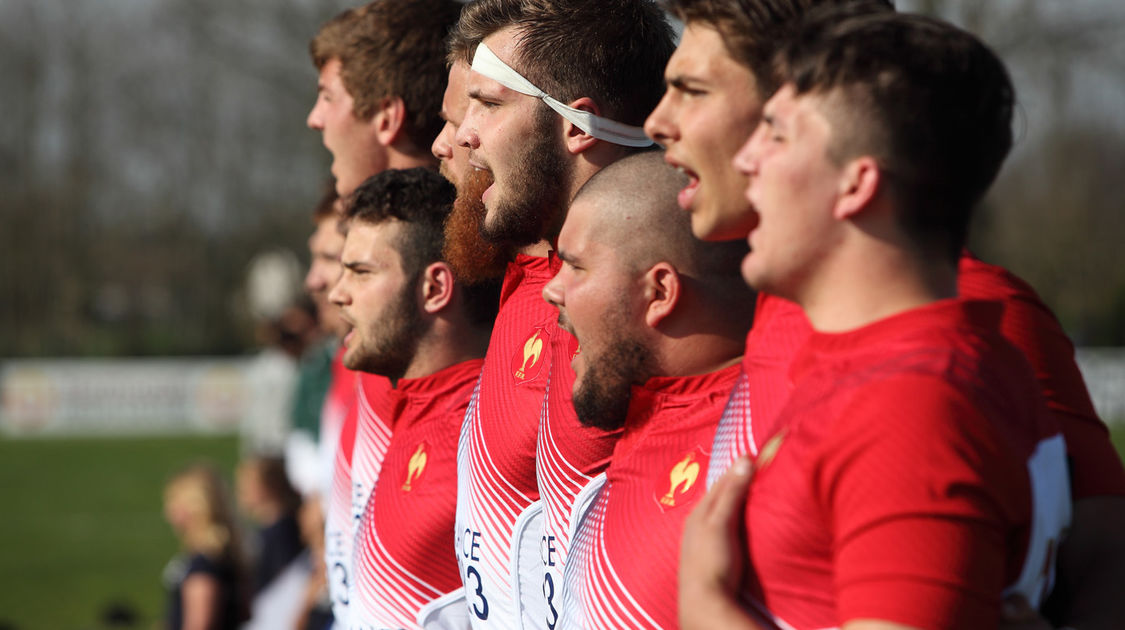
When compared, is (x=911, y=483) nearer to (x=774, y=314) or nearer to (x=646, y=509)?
(x=774, y=314)

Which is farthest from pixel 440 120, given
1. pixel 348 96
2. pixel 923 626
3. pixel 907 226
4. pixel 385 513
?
pixel 923 626

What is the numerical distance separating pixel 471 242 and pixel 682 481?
128 cm

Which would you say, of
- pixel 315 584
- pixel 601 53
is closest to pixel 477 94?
pixel 601 53

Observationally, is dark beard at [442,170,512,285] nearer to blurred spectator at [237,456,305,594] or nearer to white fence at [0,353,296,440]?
blurred spectator at [237,456,305,594]

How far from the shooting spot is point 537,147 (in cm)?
316

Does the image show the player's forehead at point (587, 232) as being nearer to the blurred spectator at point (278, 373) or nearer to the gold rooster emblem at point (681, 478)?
the gold rooster emblem at point (681, 478)

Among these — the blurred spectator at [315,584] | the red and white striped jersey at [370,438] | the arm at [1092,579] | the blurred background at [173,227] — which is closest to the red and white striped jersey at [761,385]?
the arm at [1092,579]

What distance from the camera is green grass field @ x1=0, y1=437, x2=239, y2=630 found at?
1216 centimetres

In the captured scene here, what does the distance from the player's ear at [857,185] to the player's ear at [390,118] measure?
9.39 ft

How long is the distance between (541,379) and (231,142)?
124 ft

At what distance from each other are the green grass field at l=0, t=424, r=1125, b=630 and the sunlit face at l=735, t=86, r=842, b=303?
31.4ft

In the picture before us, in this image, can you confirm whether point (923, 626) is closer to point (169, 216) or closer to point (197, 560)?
point (197, 560)

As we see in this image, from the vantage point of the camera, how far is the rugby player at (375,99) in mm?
4469

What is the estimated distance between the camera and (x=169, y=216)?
133ft
